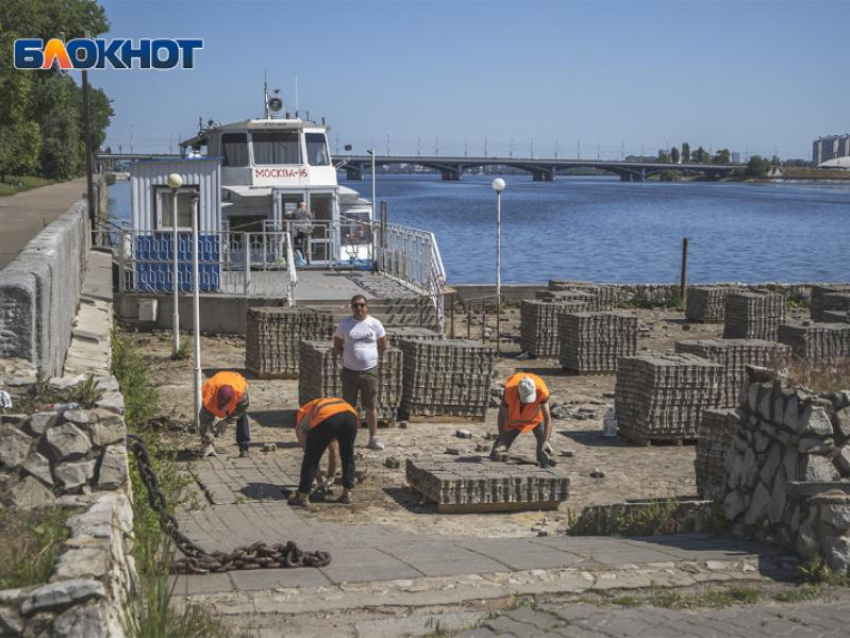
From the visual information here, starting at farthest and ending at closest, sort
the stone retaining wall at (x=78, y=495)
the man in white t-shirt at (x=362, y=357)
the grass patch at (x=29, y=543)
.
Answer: the man in white t-shirt at (x=362, y=357), the grass patch at (x=29, y=543), the stone retaining wall at (x=78, y=495)

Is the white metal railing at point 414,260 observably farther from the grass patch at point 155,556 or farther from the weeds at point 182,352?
the grass patch at point 155,556

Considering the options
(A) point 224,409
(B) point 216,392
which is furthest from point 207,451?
(B) point 216,392

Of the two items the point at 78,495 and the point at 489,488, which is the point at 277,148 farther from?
the point at 78,495

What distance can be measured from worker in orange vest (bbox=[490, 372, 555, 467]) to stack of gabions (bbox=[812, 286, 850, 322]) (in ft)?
46.5

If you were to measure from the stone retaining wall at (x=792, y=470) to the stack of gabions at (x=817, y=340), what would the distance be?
10366mm

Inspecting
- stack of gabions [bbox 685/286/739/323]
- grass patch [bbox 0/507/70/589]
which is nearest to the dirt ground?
grass patch [bbox 0/507/70/589]

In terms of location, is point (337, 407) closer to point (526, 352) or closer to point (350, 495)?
point (350, 495)

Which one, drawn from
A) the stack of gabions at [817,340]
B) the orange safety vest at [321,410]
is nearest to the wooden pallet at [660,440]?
the orange safety vest at [321,410]

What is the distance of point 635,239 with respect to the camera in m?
96.6

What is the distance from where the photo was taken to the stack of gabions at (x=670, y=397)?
14906 millimetres

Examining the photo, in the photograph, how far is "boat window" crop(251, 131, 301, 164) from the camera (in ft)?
98.5

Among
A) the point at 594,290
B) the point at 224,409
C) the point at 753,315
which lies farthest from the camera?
the point at 594,290

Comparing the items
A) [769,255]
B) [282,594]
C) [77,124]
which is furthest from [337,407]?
[77,124]

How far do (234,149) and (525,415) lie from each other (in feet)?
61.2
